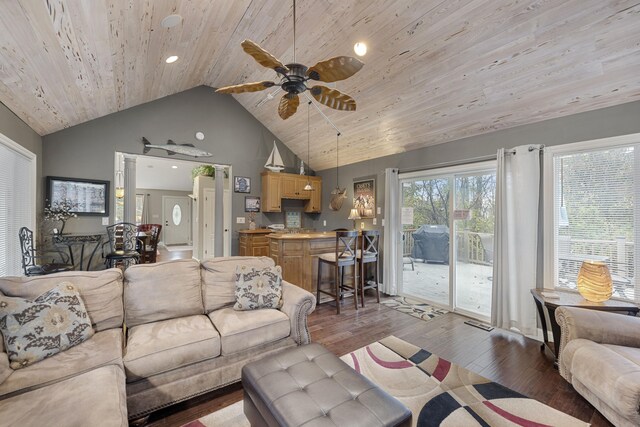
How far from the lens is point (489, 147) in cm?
340

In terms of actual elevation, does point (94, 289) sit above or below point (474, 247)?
below

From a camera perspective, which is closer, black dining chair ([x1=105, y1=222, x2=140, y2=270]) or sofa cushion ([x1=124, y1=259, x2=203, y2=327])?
sofa cushion ([x1=124, y1=259, x2=203, y2=327])

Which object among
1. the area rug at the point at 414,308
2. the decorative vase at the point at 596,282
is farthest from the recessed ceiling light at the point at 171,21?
the decorative vase at the point at 596,282

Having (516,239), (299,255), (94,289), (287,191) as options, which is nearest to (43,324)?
(94,289)

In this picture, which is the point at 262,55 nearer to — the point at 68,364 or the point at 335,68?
the point at 335,68

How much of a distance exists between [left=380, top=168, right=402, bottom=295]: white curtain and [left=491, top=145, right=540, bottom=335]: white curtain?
1.56m

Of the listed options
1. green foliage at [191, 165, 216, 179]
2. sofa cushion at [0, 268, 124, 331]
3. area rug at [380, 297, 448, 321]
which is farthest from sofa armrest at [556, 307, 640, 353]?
green foliage at [191, 165, 216, 179]

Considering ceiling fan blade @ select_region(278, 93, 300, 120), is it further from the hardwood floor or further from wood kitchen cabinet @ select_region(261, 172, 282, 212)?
wood kitchen cabinet @ select_region(261, 172, 282, 212)

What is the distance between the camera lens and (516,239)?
10.2 feet

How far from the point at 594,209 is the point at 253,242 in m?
→ 4.94

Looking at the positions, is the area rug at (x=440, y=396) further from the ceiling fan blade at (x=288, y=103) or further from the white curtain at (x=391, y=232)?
the ceiling fan blade at (x=288, y=103)

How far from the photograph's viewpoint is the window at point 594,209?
99.9 inches

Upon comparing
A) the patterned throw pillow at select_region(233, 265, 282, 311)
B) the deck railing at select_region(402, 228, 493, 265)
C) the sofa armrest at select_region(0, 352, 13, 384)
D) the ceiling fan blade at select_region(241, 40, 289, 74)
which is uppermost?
the ceiling fan blade at select_region(241, 40, 289, 74)

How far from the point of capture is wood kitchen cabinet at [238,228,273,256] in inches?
208
